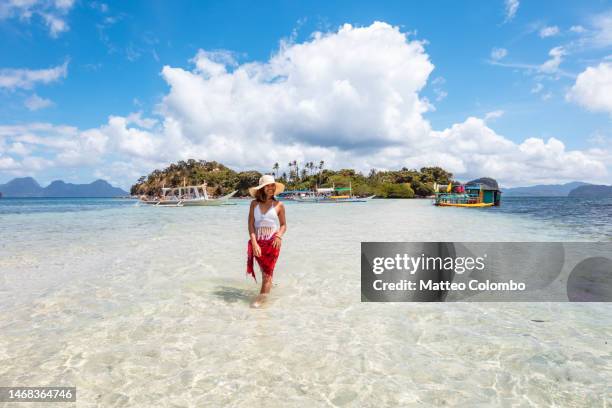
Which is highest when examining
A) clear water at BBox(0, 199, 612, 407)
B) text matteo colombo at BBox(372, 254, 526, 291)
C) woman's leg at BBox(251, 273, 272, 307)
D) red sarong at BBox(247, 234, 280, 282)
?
red sarong at BBox(247, 234, 280, 282)

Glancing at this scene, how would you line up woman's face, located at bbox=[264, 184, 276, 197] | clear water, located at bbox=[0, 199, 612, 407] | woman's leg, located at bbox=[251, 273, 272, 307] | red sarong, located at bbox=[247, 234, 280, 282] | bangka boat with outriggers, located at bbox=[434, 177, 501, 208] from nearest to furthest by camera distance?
clear water, located at bbox=[0, 199, 612, 407], woman's face, located at bbox=[264, 184, 276, 197], red sarong, located at bbox=[247, 234, 280, 282], woman's leg, located at bbox=[251, 273, 272, 307], bangka boat with outriggers, located at bbox=[434, 177, 501, 208]

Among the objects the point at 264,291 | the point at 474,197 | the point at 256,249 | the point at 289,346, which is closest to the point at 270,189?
the point at 256,249

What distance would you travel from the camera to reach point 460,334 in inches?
172

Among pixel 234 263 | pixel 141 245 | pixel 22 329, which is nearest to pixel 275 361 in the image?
pixel 22 329

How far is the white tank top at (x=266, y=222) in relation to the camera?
516 cm

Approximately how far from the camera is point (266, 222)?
16.9 feet

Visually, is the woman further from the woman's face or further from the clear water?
the clear water

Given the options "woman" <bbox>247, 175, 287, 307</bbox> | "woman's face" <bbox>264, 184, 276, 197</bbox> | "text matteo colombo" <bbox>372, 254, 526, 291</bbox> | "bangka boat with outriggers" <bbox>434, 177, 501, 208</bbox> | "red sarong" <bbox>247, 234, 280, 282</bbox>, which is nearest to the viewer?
"woman's face" <bbox>264, 184, 276, 197</bbox>

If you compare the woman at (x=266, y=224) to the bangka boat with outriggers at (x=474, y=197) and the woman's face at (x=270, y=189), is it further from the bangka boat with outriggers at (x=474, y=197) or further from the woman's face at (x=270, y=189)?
the bangka boat with outriggers at (x=474, y=197)

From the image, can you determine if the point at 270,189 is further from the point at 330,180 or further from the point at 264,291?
the point at 330,180

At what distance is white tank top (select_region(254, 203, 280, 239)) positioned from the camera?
516cm

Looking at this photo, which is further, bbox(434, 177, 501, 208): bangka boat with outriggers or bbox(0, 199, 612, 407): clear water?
bbox(434, 177, 501, 208): bangka boat with outriggers

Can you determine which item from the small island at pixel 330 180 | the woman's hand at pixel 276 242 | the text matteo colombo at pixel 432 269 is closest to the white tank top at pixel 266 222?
the woman's hand at pixel 276 242

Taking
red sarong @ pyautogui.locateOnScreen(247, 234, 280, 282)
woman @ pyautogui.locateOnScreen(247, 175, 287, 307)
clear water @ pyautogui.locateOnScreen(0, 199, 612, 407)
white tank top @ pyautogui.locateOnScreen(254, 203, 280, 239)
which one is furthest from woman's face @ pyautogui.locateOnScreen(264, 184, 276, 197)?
clear water @ pyautogui.locateOnScreen(0, 199, 612, 407)
